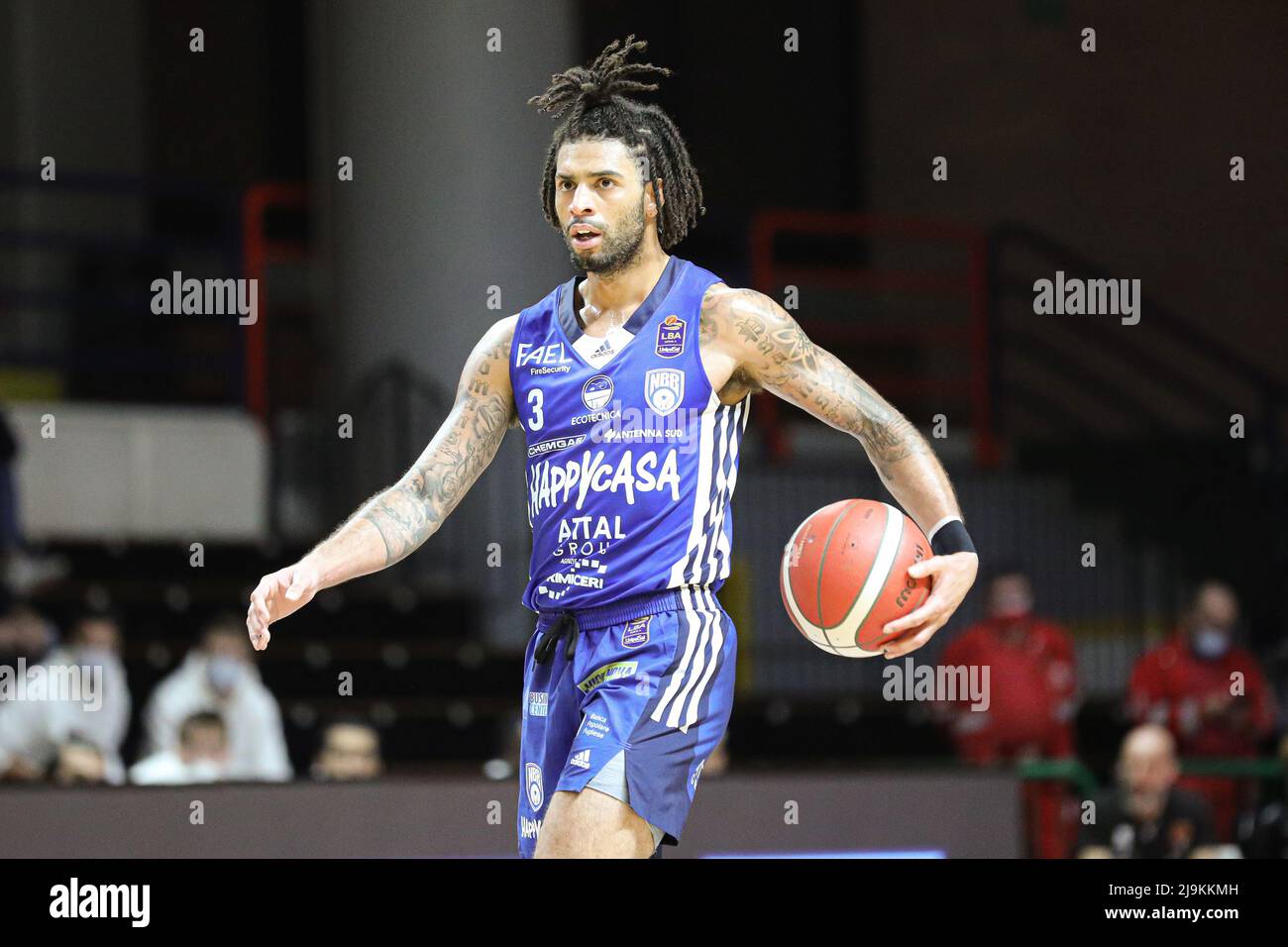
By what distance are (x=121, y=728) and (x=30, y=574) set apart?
1.77 meters

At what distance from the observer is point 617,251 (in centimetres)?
473

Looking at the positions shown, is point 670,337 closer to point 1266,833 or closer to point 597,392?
point 597,392

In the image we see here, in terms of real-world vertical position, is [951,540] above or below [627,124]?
below

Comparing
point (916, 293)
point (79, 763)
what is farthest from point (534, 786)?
point (916, 293)

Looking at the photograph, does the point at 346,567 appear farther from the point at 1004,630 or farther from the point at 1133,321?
the point at 1133,321

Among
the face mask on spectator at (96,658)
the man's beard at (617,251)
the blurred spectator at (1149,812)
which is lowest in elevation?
the blurred spectator at (1149,812)

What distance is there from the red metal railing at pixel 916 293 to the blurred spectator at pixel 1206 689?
118 inches

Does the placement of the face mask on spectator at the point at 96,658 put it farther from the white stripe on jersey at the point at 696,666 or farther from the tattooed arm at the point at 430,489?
the white stripe on jersey at the point at 696,666

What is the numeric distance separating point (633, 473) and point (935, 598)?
2.41 feet

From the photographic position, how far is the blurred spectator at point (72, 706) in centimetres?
910

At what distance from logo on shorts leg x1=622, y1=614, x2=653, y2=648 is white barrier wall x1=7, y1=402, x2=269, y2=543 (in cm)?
805
